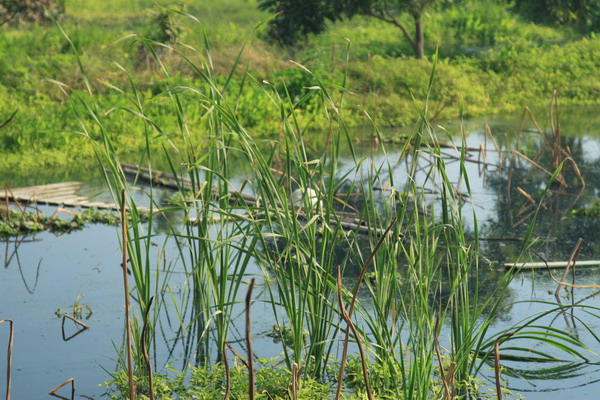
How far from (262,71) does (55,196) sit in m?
6.19

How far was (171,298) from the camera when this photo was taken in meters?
4.76

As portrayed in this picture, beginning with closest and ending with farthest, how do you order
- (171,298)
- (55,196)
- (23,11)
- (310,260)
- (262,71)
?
(310,260), (171,298), (55,196), (262,71), (23,11)

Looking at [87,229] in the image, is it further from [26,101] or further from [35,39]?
[35,39]

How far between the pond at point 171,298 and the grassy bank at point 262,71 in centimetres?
181

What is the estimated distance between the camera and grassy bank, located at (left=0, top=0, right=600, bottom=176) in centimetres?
995

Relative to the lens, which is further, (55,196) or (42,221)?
(55,196)

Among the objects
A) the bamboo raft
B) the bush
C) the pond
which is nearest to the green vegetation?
the pond

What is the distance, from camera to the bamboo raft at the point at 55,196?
7.08 m

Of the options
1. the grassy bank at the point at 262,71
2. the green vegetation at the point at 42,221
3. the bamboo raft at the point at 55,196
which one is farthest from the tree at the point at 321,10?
the green vegetation at the point at 42,221

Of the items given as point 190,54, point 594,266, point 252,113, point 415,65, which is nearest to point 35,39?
point 190,54

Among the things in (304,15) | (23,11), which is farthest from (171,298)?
(23,11)

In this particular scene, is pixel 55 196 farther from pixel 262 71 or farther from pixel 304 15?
pixel 304 15

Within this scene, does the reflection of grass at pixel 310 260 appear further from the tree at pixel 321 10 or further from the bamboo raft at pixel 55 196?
the tree at pixel 321 10

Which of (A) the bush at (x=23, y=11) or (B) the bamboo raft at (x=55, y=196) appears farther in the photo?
(A) the bush at (x=23, y=11)
